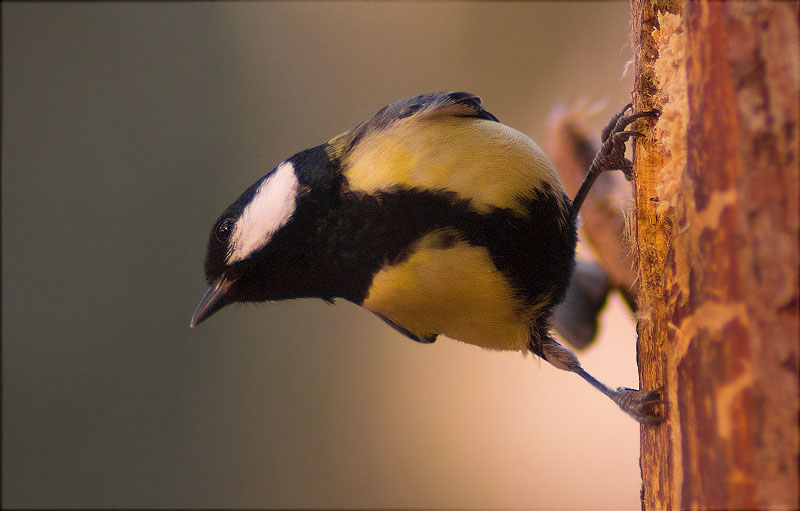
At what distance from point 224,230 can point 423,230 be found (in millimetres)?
272

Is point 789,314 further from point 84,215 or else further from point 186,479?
point 84,215

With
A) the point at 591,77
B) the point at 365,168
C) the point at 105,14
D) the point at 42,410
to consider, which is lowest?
the point at 42,410

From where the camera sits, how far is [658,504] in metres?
0.55

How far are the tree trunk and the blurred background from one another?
104 cm

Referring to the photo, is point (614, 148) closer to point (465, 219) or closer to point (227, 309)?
point (465, 219)

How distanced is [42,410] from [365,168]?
151 centimetres

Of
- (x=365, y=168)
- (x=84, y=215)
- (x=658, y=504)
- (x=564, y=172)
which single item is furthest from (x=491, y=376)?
(x=84, y=215)

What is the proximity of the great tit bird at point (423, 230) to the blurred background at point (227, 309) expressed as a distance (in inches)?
27.8

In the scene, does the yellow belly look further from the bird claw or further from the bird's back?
the bird claw

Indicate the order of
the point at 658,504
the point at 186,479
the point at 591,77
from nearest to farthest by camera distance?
the point at 658,504 → the point at 591,77 → the point at 186,479

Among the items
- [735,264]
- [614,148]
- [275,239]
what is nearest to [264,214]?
[275,239]

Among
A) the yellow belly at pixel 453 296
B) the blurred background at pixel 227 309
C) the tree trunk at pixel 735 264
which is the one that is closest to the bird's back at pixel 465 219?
the yellow belly at pixel 453 296

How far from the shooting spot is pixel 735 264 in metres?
0.42

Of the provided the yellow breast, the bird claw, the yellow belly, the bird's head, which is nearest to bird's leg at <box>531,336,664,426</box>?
the bird claw
